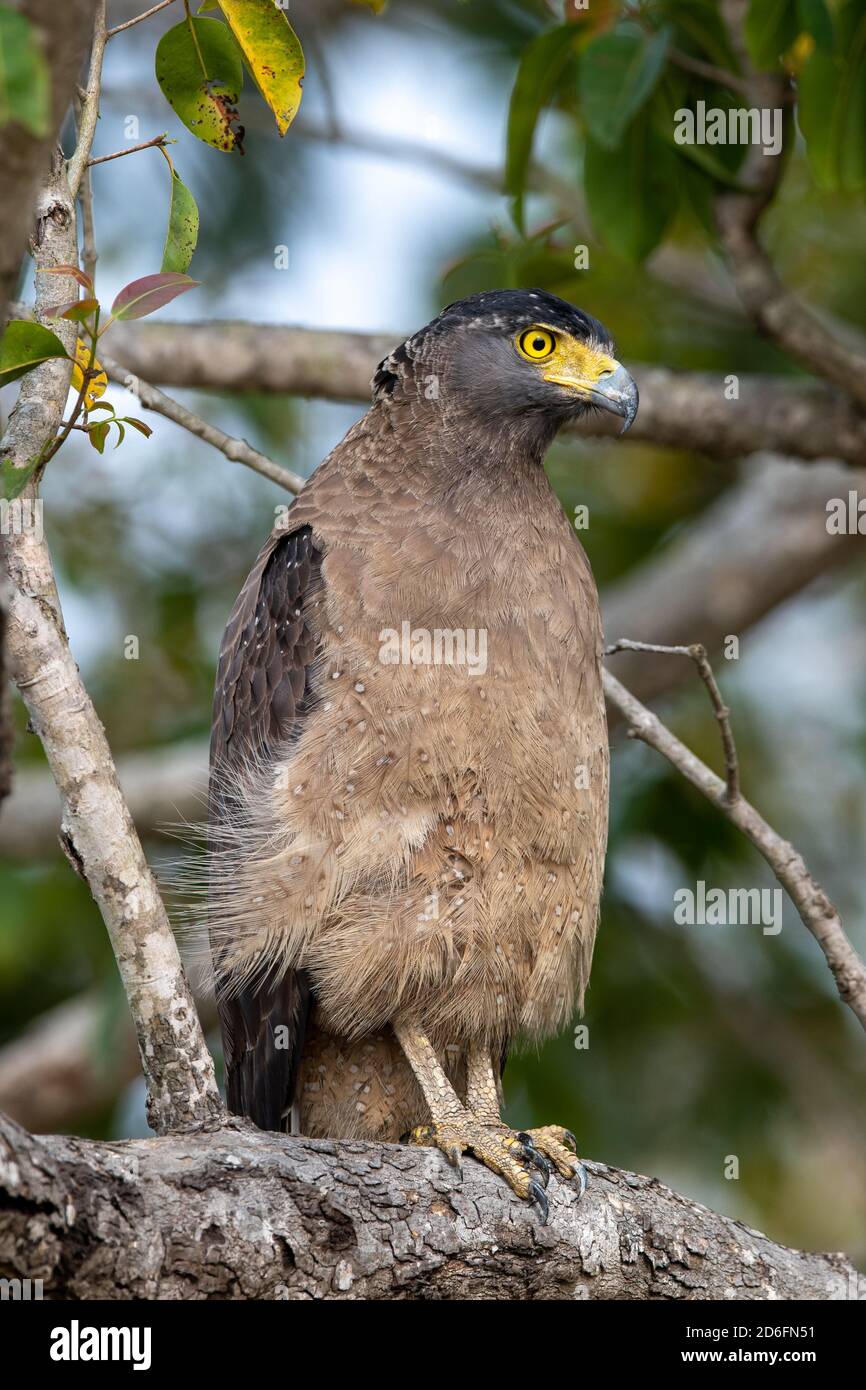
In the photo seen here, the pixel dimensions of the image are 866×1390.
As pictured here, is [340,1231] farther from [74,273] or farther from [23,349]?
[74,273]

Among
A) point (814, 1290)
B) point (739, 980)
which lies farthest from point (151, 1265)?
point (739, 980)

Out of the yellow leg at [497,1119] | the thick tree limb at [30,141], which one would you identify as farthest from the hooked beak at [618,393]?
the thick tree limb at [30,141]

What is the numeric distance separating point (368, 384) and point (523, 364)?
1.97 metres

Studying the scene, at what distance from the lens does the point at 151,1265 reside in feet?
9.23

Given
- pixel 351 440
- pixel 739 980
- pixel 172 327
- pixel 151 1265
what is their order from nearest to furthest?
pixel 151 1265, pixel 351 440, pixel 172 327, pixel 739 980

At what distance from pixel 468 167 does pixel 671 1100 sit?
223 inches

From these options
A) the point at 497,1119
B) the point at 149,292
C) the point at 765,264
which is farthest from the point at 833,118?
the point at 497,1119

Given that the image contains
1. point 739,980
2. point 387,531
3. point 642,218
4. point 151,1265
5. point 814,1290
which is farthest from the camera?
point 739,980

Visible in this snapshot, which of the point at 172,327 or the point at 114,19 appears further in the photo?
the point at 114,19

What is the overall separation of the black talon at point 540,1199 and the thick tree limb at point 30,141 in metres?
2.66

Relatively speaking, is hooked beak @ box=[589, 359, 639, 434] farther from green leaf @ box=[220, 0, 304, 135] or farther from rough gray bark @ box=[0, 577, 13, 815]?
rough gray bark @ box=[0, 577, 13, 815]

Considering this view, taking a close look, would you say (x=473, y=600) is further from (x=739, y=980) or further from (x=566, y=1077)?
(x=739, y=980)

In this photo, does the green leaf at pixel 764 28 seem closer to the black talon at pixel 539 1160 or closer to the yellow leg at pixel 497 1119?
the yellow leg at pixel 497 1119

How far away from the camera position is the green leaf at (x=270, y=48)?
3.26m
